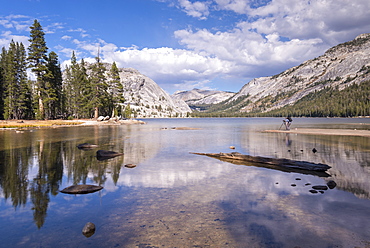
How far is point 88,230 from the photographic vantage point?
763cm

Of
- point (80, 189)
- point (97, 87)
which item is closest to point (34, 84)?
point (97, 87)

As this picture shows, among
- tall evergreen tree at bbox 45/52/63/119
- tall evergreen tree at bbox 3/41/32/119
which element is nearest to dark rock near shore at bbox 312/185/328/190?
tall evergreen tree at bbox 45/52/63/119

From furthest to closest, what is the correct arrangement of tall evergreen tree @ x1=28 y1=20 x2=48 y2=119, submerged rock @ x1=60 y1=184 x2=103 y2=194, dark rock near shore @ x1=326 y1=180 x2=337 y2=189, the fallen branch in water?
tall evergreen tree @ x1=28 y1=20 x2=48 y2=119 → the fallen branch in water → dark rock near shore @ x1=326 y1=180 x2=337 y2=189 → submerged rock @ x1=60 y1=184 x2=103 y2=194

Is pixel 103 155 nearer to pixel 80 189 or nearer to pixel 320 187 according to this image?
pixel 80 189

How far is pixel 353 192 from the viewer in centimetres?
1172

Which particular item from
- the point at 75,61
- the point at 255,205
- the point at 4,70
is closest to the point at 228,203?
the point at 255,205

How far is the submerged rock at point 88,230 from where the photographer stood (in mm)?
7473

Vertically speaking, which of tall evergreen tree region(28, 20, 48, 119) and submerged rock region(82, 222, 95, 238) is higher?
tall evergreen tree region(28, 20, 48, 119)

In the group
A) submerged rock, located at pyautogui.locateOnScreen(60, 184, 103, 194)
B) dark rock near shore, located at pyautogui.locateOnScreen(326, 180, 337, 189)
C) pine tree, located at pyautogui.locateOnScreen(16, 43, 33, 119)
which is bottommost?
dark rock near shore, located at pyautogui.locateOnScreen(326, 180, 337, 189)

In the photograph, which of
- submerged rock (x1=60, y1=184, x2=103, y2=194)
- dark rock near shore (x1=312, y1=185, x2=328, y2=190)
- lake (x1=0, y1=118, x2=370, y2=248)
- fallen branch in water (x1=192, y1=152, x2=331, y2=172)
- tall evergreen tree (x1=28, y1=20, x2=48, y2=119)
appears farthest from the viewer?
tall evergreen tree (x1=28, y1=20, x2=48, y2=119)

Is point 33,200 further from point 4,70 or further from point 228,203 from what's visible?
point 4,70

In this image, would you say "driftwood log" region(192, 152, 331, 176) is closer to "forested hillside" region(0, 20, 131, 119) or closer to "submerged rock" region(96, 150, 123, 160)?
"submerged rock" region(96, 150, 123, 160)

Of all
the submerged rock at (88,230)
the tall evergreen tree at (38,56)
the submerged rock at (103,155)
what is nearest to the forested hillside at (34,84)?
the tall evergreen tree at (38,56)

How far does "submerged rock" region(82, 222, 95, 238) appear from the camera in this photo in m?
7.47
